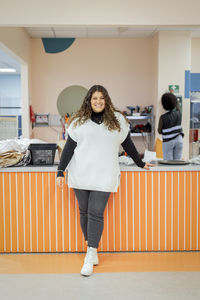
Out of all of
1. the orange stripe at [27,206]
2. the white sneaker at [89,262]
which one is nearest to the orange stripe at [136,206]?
the white sneaker at [89,262]

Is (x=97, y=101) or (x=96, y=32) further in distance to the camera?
(x=96, y=32)

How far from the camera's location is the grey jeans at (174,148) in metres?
3.87

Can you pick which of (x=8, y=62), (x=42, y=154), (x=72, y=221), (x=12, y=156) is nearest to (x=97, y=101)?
(x=42, y=154)

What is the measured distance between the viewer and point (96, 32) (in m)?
6.14

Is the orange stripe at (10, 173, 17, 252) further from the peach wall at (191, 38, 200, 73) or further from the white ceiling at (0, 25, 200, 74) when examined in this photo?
the peach wall at (191, 38, 200, 73)

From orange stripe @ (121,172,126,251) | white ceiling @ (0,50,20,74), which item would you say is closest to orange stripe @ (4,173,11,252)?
orange stripe @ (121,172,126,251)

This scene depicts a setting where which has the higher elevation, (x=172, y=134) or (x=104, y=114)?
(x=104, y=114)

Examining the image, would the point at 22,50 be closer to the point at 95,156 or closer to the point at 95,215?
the point at 95,156

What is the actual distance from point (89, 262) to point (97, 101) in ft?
3.66

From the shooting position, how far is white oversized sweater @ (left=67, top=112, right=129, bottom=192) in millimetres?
2328

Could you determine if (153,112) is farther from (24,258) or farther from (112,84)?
(24,258)

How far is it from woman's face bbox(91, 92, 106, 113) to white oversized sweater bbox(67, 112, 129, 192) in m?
0.10

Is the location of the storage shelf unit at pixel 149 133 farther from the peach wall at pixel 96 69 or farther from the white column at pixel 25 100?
→ the white column at pixel 25 100
